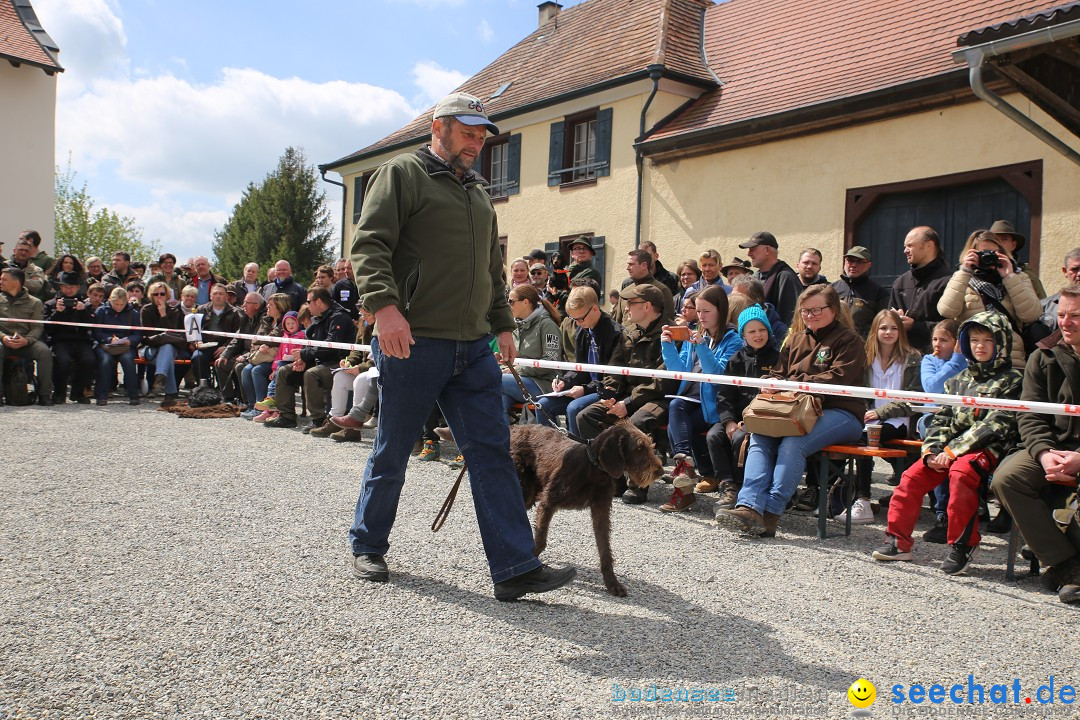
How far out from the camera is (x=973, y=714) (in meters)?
3.11

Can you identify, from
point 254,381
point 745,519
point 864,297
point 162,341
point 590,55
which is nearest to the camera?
point 745,519

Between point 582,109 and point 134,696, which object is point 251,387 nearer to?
point 134,696

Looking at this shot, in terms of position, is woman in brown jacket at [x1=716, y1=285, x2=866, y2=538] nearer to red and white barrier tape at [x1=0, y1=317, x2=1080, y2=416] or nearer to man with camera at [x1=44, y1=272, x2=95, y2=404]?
red and white barrier tape at [x1=0, y1=317, x2=1080, y2=416]

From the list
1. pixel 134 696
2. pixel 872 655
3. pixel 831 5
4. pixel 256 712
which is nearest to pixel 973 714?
pixel 872 655

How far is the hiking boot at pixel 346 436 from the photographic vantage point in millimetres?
10070

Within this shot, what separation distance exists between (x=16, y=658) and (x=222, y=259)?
68227 mm

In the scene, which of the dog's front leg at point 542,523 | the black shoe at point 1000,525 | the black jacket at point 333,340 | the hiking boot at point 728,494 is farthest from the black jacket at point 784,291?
the black jacket at point 333,340

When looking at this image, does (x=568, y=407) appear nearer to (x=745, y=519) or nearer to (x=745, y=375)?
(x=745, y=375)

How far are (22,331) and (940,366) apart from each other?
484 inches

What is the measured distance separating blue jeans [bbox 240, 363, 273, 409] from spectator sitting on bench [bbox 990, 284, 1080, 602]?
9.57m

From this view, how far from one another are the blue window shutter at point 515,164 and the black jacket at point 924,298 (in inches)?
613

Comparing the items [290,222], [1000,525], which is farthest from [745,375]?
[290,222]

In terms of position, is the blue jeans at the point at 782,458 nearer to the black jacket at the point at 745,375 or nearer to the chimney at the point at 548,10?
the black jacket at the point at 745,375

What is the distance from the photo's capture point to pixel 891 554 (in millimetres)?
5461
